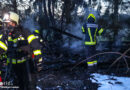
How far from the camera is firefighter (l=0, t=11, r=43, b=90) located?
3066 mm

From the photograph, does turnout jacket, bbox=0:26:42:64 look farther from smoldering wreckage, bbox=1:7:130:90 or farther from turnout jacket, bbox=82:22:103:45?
turnout jacket, bbox=82:22:103:45

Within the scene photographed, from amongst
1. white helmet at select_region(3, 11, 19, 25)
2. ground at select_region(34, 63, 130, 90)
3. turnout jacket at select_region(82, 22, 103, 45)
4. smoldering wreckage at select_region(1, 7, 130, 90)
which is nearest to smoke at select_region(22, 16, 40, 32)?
smoldering wreckage at select_region(1, 7, 130, 90)

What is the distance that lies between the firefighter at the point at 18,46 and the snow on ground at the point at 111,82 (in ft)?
6.63

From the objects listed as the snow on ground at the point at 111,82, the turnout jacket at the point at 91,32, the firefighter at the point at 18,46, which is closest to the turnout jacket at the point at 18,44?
the firefighter at the point at 18,46

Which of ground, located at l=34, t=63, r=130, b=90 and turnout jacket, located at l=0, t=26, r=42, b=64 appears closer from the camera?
turnout jacket, located at l=0, t=26, r=42, b=64

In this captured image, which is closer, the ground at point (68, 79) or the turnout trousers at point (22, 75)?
the turnout trousers at point (22, 75)


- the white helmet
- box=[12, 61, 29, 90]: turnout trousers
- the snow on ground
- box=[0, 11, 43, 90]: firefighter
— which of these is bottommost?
the snow on ground

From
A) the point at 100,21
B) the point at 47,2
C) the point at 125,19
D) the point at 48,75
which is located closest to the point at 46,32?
the point at 47,2

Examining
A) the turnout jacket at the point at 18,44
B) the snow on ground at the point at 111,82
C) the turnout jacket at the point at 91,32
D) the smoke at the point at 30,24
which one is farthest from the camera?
the smoke at the point at 30,24

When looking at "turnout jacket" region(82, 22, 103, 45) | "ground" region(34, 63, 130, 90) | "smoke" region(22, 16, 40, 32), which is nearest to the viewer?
"ground" region(34, 63, 130, 90)

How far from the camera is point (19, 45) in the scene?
3.15m

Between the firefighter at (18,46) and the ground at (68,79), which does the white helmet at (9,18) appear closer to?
the firefighter at (18,46)

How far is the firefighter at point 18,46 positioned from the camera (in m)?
3.07

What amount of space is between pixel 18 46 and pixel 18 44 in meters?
0.05
